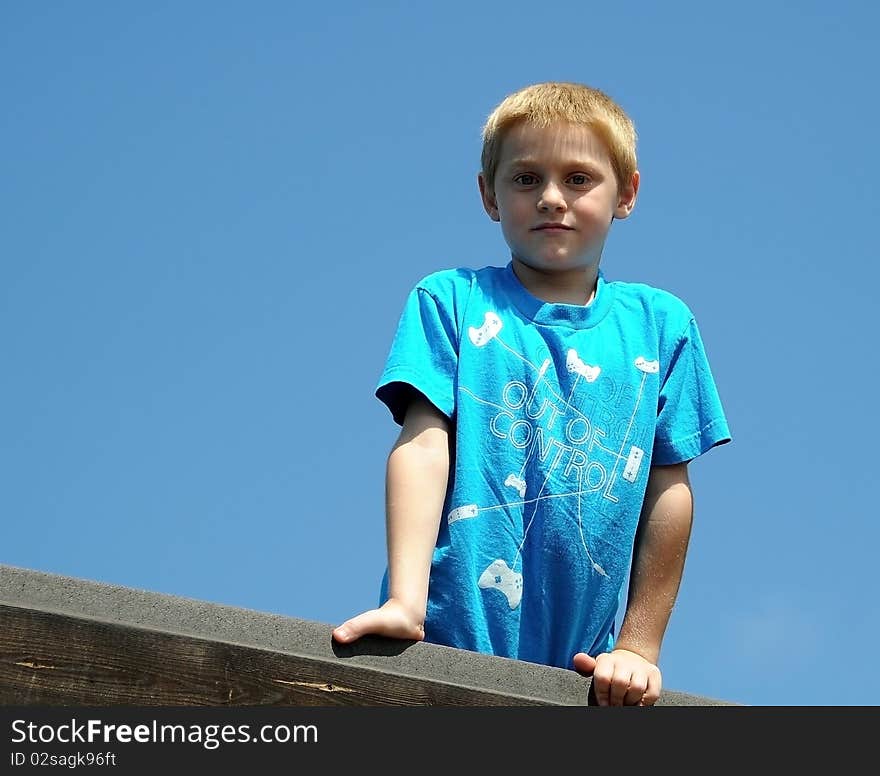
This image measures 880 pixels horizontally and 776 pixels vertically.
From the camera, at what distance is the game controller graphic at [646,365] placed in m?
4.04

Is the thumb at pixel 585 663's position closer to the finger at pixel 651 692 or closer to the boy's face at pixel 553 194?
the finger at pixel 651 692

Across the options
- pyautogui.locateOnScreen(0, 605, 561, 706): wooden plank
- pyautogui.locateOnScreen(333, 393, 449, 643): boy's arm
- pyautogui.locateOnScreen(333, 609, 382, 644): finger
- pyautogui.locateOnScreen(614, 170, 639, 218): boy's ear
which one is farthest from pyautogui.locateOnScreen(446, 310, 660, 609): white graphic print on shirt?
pyautogui.locateOnScreen(0, 605, 561, 706): wooden plank

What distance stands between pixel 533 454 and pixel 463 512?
0.81 ft

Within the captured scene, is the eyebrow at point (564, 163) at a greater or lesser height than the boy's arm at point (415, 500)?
greater

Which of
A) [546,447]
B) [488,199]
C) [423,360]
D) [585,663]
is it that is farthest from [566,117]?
[585,663]

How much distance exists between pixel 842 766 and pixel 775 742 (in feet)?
0.43

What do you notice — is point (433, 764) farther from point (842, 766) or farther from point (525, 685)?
point (842, 766)

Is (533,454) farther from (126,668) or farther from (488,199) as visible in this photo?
(126,668)

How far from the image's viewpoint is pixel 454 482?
3.87m

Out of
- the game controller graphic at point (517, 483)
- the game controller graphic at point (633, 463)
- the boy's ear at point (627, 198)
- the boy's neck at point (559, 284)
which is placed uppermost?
the boy's ear at point (627, 198)

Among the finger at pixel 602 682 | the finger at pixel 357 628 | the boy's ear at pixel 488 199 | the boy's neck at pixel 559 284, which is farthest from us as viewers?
the boy's ear at pixel 488 199

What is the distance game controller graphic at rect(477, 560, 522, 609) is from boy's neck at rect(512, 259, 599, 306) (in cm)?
80

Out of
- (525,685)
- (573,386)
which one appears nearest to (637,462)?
(573,386)

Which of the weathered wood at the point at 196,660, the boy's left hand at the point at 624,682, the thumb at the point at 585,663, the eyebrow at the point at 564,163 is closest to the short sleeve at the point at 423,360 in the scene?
the eyebrow at the point at 564,163
